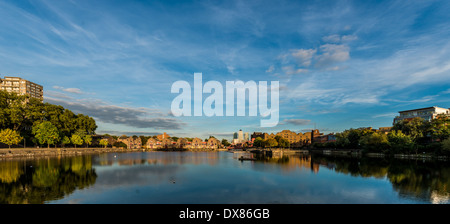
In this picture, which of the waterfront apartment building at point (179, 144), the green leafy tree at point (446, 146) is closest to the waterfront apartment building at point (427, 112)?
the green leafy tree at point (446, 146)

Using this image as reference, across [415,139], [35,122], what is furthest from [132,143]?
[415,139]

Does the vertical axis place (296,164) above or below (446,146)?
below

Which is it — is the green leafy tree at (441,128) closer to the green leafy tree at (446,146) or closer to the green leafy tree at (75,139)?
the green leafy tree at (446,146)

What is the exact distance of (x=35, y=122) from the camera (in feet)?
219

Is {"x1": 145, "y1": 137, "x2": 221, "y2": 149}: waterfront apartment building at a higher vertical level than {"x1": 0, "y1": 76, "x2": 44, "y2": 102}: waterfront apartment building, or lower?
lower

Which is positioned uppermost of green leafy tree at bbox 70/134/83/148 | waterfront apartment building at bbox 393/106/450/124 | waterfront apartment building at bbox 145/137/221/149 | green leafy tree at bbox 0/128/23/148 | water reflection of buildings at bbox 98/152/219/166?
waterfront apartment building at bbox 393/106/450/124

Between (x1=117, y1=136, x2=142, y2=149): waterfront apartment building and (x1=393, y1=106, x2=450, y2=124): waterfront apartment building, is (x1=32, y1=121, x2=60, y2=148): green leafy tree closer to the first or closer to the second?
(x1=117, y1=136, x2=142, y2=149): waterfront apartment building

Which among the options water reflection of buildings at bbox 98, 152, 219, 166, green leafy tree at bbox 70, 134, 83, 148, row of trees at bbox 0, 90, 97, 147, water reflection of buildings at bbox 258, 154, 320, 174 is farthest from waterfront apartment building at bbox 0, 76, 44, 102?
water reflection of buildings at bbox 258, 154, 320, 174

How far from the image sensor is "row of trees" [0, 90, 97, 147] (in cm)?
5875

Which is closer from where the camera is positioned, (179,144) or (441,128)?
(441,128)

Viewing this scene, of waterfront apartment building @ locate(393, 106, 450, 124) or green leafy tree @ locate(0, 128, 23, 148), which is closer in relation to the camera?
green leafy tree @ locate(0, 128, 23, 148)

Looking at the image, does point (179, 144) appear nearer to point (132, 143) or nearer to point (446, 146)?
point (132, 143)
